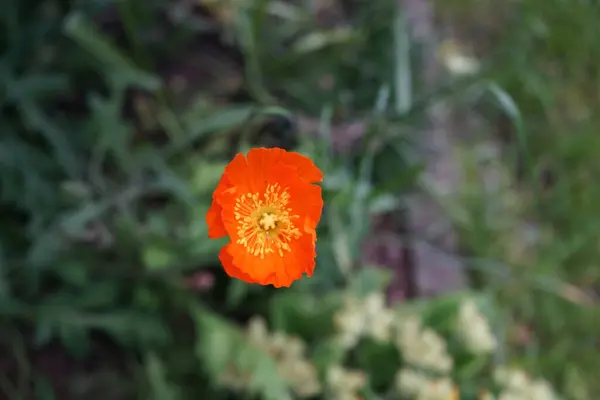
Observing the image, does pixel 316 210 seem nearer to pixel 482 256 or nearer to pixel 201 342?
pixel 201 342

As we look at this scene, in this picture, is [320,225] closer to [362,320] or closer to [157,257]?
[362,320]

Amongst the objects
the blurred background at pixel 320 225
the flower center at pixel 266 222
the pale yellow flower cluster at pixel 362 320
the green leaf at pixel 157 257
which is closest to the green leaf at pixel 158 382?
the blurred background at pixel 320 225

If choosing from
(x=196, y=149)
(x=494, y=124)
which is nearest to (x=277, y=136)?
(x=196, y=149)

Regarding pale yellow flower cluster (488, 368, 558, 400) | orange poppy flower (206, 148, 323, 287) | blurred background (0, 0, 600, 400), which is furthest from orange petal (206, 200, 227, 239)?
pale yellow flower cluster (488, 368, 558, 400)

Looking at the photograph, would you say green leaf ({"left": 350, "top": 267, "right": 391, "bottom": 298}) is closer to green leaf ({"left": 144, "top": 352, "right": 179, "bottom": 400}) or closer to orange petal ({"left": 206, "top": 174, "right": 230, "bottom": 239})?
green leaf ({"left": 144, "top": 352, "right": 179, "bottom": 400})

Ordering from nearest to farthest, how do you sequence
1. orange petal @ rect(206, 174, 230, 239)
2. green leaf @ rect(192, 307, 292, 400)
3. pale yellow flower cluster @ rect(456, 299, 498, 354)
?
orange petal @ rect(206, 174, 230, 239)
green leaf @ rect(192, 307, 292, 400)
pale yellow flower cluster @ rect(456, 299, 498, 354)

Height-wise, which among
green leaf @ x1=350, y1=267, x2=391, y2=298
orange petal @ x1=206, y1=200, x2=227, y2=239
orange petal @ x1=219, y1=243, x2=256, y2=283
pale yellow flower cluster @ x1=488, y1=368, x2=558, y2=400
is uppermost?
green leaf @ x1=350, y1=267, x2=391, y2=298

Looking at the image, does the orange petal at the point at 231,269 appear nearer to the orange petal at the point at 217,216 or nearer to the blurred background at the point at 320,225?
the orange petal at the point at 217,216
